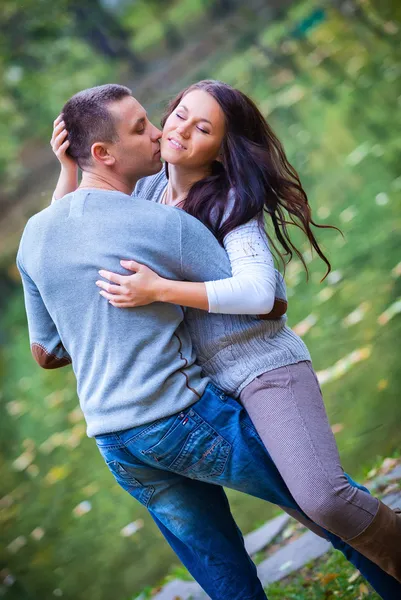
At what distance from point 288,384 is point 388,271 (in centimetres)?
367

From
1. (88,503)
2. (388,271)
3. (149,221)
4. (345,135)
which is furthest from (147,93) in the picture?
(149,221)

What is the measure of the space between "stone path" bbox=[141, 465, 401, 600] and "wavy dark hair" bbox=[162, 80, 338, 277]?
1464 mm

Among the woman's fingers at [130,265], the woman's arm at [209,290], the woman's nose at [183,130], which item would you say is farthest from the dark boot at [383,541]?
the woman's nose at [183,130]

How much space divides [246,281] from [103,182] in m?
0.50

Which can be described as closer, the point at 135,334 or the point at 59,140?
the point at 135,334

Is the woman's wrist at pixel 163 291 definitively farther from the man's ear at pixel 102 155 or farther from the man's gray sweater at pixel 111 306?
the man's ear at pixel 102 155

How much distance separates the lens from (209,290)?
6.90 feet

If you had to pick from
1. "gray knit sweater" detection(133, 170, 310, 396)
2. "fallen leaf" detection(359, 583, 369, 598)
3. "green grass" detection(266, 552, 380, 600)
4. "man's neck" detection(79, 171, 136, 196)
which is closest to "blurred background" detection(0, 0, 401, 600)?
"green grass" detection(266, 552, 380, 600)

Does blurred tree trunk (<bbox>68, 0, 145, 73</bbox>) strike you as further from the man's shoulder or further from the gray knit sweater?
the gray knit sweater

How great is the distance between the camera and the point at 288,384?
7.29 ft

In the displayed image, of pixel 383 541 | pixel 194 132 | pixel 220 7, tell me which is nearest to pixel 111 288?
pixel 194 132

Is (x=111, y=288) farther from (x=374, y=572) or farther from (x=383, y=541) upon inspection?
(x=374, y=572)

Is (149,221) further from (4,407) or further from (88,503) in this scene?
(4,407)

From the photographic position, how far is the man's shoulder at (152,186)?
2.66 metres
